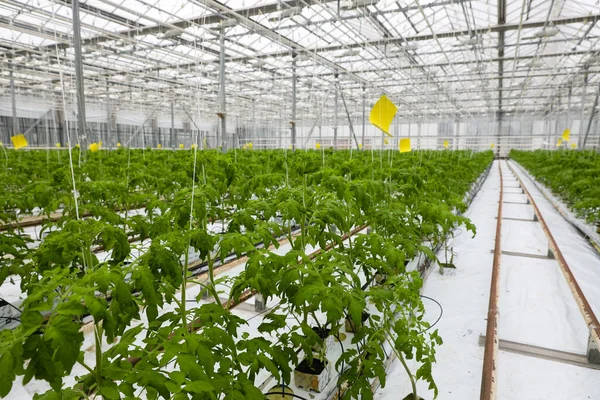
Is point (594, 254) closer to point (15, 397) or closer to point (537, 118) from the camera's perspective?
point (15, 397)

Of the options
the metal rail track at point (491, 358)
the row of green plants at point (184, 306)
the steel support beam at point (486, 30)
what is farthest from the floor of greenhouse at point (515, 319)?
the steel support beam at point (486, 30)

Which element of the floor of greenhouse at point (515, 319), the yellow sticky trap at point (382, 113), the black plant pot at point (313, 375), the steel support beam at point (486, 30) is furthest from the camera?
the steel support beam at point (486, 30)

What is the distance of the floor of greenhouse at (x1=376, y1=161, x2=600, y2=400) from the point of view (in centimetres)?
259

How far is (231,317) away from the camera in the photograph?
1.74 metres

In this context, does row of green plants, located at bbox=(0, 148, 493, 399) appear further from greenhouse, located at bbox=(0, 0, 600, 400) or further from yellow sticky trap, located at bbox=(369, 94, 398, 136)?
yellow sticky trap, located at bbox=(369, 94, 398, 136)

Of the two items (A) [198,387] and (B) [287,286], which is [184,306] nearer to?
(B) [287,286]

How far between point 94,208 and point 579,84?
2623 cm

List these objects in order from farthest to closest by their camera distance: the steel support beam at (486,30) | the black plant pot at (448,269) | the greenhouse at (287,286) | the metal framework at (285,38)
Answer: the steel support beam at (486,30) < the metal framework at (285,38) < the black plant pot at (448,269) < the greenhouse at (287,286)

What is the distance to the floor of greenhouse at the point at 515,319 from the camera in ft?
8.49

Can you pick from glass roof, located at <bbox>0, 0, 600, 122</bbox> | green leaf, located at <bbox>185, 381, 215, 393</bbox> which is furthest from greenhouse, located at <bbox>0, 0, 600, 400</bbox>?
glass roof, located at <bbox>0, 0, 600, 122</bbox>

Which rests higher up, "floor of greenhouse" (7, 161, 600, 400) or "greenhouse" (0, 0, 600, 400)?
"greenhouse" (0, 0, 600, 400)

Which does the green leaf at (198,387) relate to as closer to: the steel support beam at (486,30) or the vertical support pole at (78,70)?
the vertical support pole at (78,70)

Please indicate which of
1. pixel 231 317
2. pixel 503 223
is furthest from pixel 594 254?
pixel 231 317

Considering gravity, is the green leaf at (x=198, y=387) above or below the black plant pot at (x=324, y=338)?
above
